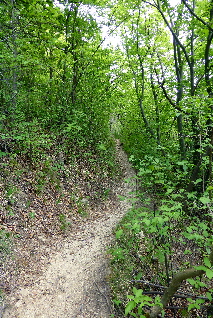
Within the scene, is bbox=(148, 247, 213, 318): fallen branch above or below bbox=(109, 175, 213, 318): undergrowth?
above

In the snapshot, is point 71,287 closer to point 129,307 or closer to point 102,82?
point 129,307

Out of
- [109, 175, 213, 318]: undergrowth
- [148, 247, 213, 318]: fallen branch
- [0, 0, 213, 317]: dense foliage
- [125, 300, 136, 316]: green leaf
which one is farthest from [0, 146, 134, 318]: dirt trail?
[125, 300, 136, 316]: green leaf

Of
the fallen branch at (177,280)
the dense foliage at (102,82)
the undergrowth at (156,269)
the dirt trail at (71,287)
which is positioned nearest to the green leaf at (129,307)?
the fallen branch at (177,280)

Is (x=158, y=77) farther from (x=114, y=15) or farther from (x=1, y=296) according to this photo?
(x=1, y=296)

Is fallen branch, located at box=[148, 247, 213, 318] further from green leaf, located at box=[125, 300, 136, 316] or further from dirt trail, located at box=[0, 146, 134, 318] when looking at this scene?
dirt trail, located at box=[0, 146, 134, 318]

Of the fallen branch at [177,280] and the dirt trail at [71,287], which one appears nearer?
the fallen branch at [177,280]

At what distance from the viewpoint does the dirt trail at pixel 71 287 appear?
4.61 m

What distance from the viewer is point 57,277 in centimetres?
559

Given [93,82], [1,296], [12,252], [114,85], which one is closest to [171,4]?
[93,82]

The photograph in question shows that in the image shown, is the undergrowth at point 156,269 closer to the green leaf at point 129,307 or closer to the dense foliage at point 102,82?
the dense foliage at point 102,82

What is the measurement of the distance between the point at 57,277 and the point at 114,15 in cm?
1334

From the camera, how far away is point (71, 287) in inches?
210

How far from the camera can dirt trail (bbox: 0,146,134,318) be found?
461cm

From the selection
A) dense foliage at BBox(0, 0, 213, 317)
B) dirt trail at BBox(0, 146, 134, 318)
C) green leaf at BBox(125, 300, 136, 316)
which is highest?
dense foliage at BBox(0, 0, 213, 317)
